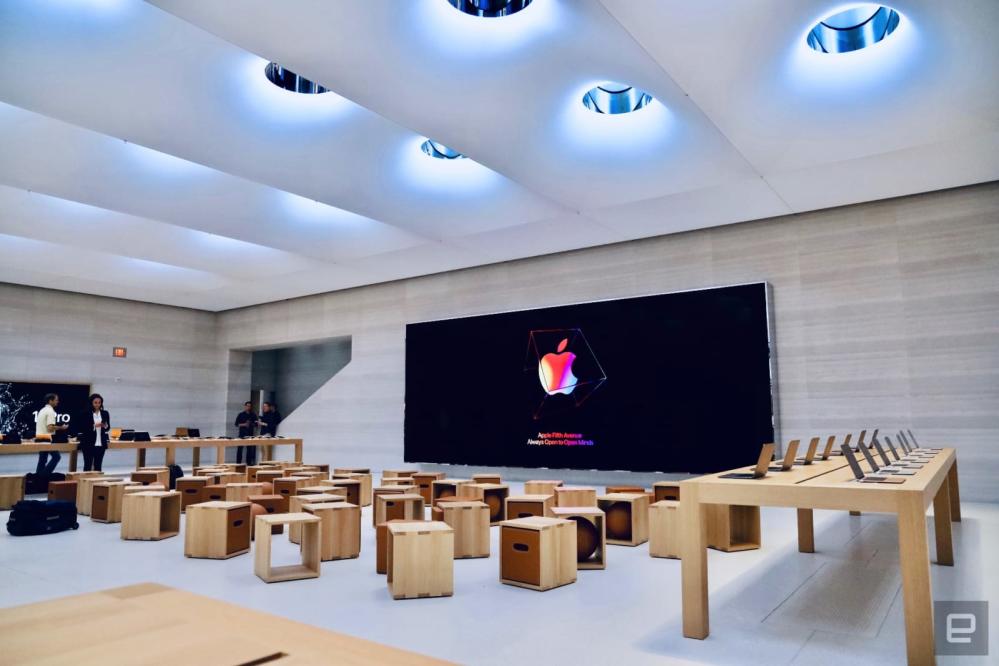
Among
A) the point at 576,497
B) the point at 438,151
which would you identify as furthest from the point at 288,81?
the point at 576,497

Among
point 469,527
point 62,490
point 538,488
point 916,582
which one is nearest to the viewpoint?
point 916,582

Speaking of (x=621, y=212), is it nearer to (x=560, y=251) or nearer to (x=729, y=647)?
(x=560, y=251)

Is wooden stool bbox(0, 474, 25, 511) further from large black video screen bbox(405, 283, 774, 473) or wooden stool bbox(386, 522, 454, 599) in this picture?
wooden stool bbox(386, 522, 454, 599)

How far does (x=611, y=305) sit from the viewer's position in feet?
35.6

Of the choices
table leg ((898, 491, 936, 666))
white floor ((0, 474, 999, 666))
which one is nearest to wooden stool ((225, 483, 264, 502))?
white floor ((0, 474, 999, 666))

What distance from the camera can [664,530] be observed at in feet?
17.4

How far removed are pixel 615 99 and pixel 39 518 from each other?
23.3 ft

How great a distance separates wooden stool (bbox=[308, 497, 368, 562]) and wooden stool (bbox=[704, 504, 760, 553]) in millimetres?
2793

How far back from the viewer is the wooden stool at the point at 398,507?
5996 mm

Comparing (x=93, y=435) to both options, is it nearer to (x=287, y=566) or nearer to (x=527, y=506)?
(x=287, y=566)

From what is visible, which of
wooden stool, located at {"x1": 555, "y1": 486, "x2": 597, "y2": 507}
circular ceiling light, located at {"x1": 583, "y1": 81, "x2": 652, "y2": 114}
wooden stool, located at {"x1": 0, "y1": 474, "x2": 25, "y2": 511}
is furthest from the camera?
wooden stool, located at {"x1": 0, "y1": 474, "x2": 25, "y2": 511}

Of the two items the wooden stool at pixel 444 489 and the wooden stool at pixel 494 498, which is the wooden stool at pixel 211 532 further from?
the wooden stool at pixel 444 489

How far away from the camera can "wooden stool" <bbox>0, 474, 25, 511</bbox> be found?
27.2 feet

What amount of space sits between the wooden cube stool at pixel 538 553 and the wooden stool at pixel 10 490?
283 inches
